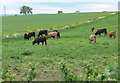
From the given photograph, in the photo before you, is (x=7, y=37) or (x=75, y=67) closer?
(x=75, y=67)

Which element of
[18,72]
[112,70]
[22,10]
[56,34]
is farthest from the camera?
[22,10]

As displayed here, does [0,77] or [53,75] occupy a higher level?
[0,77]

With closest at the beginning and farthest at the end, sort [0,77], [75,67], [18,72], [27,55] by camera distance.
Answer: [0,77], [18,72], [75,67], [27,55]

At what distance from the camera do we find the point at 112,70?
488 centimetres

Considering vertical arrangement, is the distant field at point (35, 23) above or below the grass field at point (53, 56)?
above

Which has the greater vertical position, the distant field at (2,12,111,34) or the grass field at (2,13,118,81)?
the distant field at (2,12,111,34)

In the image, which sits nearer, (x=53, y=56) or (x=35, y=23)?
(x=53, y=56)

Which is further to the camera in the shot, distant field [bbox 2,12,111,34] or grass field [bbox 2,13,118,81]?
distant field [bbox 2,12,111,34]

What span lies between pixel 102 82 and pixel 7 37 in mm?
23437

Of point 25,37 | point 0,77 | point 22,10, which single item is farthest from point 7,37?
point 22,10

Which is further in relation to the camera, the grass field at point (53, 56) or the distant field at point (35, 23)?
the distant field at point (35, 23)

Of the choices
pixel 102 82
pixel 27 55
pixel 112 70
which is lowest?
pixel 27 55

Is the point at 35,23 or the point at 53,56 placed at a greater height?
the point at 35,23

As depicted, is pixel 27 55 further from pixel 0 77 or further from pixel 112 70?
pixel 112 70
